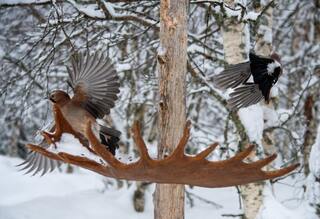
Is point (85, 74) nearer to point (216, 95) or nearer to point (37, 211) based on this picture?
point (216, 95)

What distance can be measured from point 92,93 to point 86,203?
509cm

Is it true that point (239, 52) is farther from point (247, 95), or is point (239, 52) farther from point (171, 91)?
point (171, 91)

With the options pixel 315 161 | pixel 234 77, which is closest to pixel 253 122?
pixel 315 161

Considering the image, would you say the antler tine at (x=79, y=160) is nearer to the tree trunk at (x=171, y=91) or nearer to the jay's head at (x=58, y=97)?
the tree trunk at (x=171, y=91)

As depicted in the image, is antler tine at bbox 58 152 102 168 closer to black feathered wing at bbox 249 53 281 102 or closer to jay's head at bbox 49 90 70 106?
jay's head at bbox 49 90 70 106

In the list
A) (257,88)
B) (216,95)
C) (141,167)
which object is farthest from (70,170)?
(141,167)

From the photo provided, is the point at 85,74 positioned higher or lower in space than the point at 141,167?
higher

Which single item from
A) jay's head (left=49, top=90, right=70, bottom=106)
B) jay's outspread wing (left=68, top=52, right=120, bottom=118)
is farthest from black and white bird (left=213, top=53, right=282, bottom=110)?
jay's head (left=49, top=90, right=70, bottom=106)

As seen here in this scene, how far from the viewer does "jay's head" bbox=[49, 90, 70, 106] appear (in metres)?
2.29

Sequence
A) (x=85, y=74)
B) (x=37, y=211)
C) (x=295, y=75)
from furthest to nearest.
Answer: (x=295, y=75), (x=37, y=211), (x=85, y=74)

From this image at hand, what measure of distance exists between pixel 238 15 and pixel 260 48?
854mm

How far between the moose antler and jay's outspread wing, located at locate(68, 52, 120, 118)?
74cm

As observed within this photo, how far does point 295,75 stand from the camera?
28.0ft

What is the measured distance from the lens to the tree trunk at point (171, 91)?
218cm
